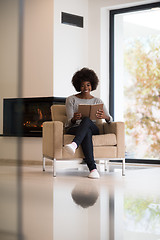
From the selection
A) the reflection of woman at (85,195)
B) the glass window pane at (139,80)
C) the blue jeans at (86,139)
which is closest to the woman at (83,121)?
the blue jeans at (86,139)

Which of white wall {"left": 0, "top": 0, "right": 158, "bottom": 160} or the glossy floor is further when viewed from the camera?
white wall {"left": 0, "top": 0, "right": 158, "bottom": 160}

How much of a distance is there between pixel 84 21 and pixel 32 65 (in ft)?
3.57

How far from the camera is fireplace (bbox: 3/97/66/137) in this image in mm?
5858

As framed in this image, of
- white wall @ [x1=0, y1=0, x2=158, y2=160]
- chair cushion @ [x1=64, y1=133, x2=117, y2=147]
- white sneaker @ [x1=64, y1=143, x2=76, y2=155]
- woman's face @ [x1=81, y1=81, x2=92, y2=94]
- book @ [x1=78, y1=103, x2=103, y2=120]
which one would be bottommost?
white sneaker @ [x1=64, y1=143, x2=76, y2=155]

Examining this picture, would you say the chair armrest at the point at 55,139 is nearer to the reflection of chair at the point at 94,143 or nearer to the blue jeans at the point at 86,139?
the reflection of chair at the point at 94,143

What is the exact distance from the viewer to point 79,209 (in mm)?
2467

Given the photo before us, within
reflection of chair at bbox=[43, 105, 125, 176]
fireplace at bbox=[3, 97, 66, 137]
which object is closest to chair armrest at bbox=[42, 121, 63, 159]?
reflection of chair at bbox=[43, 105, 125, 176]

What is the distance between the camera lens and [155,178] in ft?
14.2

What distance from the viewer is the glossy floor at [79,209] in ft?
6.06

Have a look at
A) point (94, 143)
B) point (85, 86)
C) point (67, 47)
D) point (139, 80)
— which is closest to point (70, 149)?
point (94, 143)

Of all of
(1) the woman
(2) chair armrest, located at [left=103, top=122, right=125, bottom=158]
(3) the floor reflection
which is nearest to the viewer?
(3) the floor reflection

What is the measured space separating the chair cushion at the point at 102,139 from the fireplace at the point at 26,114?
1333mm

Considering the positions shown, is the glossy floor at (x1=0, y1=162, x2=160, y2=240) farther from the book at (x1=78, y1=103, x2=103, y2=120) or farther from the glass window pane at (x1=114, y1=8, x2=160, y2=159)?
the glass window pane at (x1=114, y1=8, x2=160, y2=159)

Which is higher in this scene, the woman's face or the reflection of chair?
the woman's face
